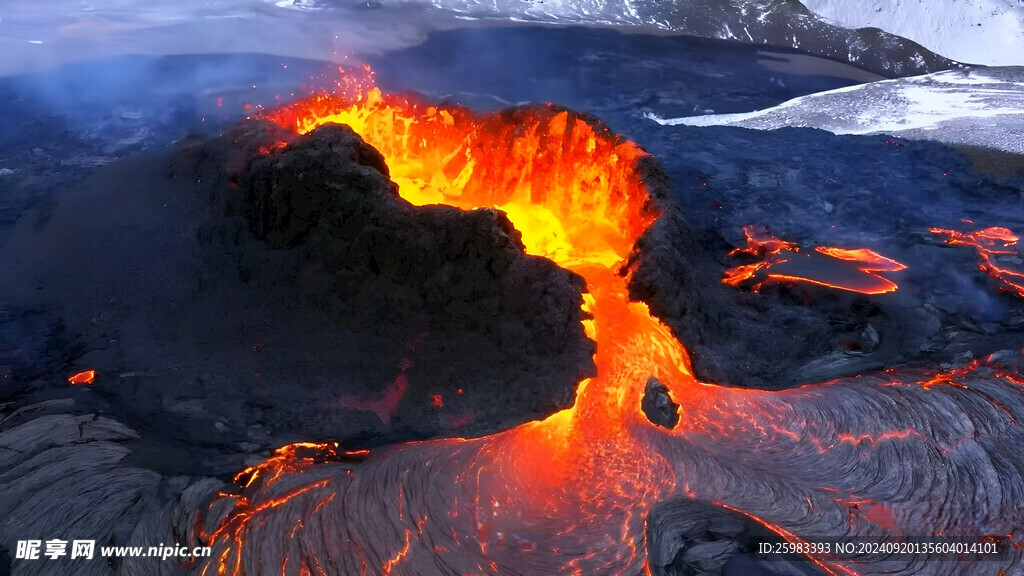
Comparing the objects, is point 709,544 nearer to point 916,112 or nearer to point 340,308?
point 340,308

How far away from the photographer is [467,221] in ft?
16.4

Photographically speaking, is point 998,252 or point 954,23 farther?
point 954,23

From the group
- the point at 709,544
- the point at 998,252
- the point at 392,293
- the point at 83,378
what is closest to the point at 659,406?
the point at 709,544

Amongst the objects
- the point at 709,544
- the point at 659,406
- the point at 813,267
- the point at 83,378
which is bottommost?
the point at 83,378

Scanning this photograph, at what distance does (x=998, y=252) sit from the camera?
6723 mm

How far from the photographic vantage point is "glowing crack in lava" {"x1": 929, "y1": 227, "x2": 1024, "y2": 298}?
634 centimetres

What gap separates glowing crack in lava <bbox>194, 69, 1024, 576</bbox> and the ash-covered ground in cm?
22

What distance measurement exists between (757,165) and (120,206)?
7.37 metres

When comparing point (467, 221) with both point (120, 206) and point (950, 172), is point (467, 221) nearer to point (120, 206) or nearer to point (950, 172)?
point (120, 206)

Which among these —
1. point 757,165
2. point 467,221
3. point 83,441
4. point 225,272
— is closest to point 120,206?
point 225,272

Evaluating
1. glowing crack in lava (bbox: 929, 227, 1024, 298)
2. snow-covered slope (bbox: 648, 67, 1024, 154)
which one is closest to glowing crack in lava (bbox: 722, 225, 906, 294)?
glowing crack in lava (bbox: 929, 227, 1024, 298)

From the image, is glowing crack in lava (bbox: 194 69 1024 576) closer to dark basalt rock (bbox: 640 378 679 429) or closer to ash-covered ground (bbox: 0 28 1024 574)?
dark basalt rock (bbox: 640 378 679 429)

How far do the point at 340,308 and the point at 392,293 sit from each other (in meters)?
0.46

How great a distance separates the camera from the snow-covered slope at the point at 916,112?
9.28 m
